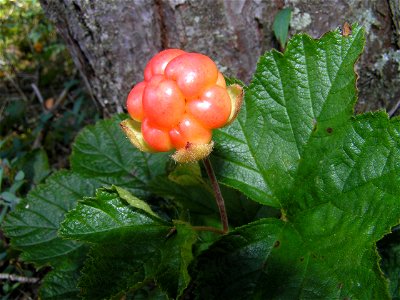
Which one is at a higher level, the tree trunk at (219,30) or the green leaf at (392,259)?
the tree trunk at (219,30)

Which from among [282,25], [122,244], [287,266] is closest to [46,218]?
[122,244]

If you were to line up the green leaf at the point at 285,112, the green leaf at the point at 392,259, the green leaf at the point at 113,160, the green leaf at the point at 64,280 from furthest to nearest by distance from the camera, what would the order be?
the green leaf at the point at 113,160 → the green leaf at the point at 64,280 → the green leaf at the point at 392,259 → the green leaf at the point at 285,112

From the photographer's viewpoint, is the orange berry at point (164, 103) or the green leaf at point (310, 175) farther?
the green leaf at point (310, 175)

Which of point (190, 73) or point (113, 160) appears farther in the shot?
point (113, 160)

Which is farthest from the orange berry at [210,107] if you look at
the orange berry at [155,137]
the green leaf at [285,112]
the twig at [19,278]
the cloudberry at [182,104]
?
the twig at [19,278]

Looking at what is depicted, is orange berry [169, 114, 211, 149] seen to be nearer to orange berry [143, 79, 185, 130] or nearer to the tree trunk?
orange berry [143, 79, 185, 130]

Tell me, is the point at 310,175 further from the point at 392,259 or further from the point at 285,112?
the point at 392,259

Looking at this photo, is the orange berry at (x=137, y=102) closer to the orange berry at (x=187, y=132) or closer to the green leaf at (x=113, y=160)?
the orange berry at (x=187, y=132)
